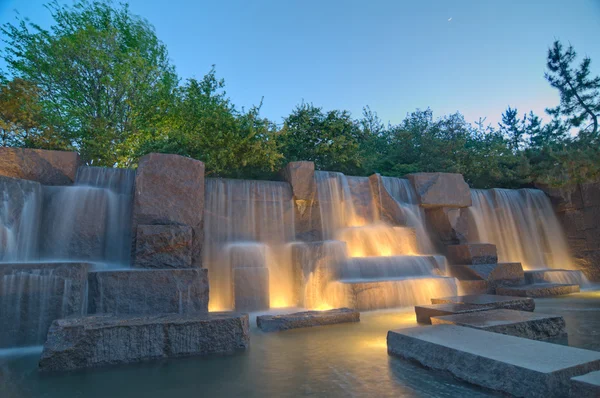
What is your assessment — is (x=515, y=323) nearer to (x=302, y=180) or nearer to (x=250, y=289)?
(x=250, y=289)

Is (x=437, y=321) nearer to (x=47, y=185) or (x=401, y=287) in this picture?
(x=401, y=287)

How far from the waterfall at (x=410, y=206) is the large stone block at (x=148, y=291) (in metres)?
7.04

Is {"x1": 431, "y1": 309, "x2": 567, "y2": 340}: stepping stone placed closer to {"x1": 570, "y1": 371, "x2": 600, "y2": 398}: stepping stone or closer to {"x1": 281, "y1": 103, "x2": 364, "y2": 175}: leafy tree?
{"x1": 570, "y1": 371, "x2": 600, "y2": 398}: stepping stone

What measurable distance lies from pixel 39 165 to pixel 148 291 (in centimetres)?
448

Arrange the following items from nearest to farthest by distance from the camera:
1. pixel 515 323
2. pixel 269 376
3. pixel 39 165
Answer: pixel 269 376
pixel 515 323
pixel 39 165

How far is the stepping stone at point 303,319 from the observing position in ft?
16.9

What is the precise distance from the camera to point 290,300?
27.3 feet

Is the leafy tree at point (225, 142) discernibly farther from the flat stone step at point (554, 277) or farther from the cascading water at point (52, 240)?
the flat stone step at point (554, 277)

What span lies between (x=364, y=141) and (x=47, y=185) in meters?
11.7

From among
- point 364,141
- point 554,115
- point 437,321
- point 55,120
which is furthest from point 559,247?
point 55,120

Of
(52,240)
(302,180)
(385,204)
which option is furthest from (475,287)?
(52,240)

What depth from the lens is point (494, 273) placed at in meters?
9.45

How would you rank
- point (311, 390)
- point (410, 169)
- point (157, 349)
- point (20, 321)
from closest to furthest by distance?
point (311, 390) → point (157, 349) → point (20, 321) → point (410, 169)

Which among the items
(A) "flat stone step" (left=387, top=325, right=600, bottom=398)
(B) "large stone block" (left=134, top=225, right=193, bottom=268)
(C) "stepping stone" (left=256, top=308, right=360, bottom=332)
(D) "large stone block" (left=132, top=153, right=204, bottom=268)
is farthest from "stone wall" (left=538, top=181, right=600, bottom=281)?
(B) "large stone block" (left=134, top=225, right=193, bottom=268)
